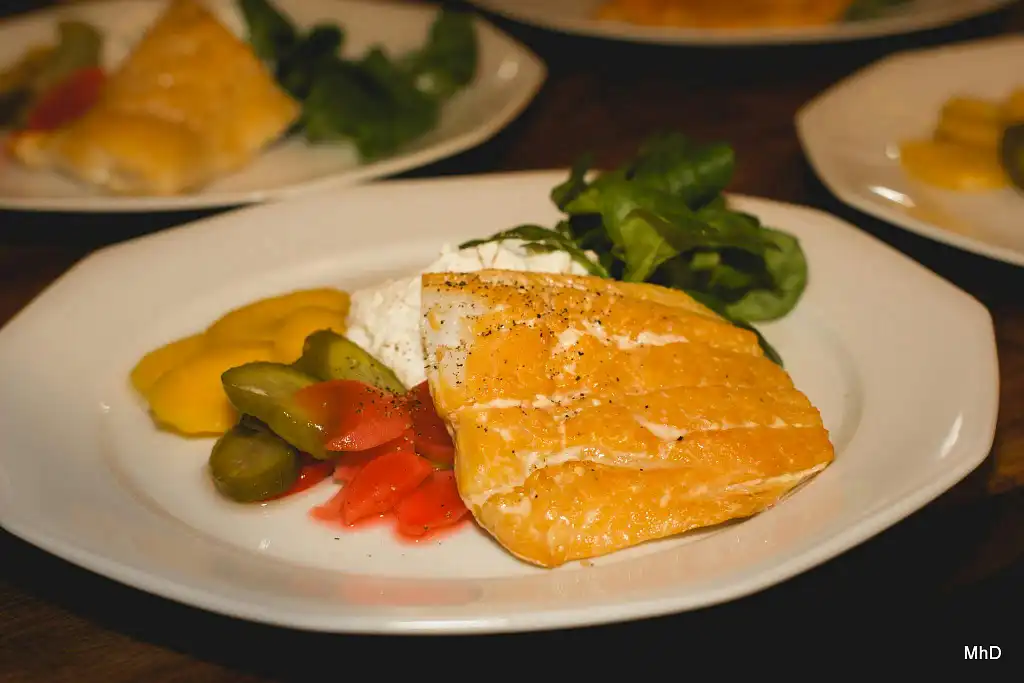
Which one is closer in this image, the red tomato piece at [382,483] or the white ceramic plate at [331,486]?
the white ceramic plate at [331,486]

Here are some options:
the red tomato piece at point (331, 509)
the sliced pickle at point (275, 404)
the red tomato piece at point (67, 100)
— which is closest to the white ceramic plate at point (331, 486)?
the red tomato piece at point (331, 509)

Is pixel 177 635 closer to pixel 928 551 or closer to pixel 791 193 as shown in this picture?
pixel 928 551

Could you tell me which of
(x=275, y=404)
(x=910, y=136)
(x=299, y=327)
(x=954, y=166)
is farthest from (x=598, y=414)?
(x=910, y=136)

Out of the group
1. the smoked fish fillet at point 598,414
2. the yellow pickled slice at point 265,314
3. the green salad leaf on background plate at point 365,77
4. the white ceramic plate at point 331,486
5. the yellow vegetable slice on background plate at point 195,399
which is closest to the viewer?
the white ceramic plate at point 331,486

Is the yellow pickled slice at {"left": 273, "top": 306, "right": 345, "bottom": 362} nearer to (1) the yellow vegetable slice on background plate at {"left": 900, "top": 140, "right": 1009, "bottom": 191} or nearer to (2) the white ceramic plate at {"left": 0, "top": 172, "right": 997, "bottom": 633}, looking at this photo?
(2) the white ceramic plate at {"left": 0, "top": 172, "right": 997, "bottom": 633}

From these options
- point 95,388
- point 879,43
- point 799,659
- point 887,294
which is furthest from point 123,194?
point 879,43

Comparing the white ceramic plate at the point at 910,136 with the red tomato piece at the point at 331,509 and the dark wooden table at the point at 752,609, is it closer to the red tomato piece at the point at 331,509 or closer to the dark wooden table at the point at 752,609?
the dark wooden table at the point at 752,609

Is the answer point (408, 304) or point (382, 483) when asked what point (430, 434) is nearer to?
point (382, 483)
